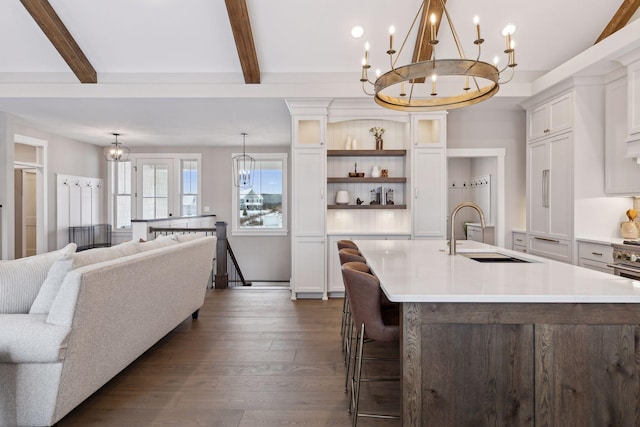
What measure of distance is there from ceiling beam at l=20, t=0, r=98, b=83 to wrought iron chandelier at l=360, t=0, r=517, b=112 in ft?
10.9

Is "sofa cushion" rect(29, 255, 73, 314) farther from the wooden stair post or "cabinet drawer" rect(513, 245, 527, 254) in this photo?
"cabinet drawer" rect(513, 245, 527, 254)

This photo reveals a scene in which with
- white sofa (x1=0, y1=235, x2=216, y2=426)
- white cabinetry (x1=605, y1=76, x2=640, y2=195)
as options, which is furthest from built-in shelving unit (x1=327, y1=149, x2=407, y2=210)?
white sofa (x1=0, y1=235, x2=216, y2=426)

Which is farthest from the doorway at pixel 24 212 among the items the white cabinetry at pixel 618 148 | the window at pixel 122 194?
the white cabinetry at pixel 618 148

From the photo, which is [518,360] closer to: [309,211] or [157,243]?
[157,243]

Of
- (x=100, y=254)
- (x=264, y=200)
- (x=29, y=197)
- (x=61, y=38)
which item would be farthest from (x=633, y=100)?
(x=29, y=197)

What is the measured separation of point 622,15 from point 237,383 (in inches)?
200

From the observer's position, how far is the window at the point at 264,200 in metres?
8.49

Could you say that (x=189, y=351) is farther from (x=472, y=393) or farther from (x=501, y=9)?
(x=501, y=9)

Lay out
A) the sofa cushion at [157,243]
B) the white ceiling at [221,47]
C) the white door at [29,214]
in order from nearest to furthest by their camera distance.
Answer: the sofa cushion at [157,243]
the white ceiling at [221,47]
the white door at [29,214]

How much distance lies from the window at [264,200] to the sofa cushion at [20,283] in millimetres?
6202

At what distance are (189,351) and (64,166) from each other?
19.6 feet

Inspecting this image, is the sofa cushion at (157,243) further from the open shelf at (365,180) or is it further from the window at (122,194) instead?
the window at (122,194)

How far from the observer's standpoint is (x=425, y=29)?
4156 mm

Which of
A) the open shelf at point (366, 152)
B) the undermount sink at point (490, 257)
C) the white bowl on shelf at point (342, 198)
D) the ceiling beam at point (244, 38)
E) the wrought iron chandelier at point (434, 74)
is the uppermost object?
the ceiling beam at point (244, 38)
